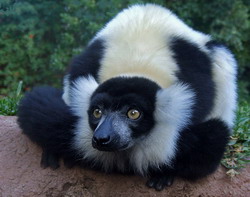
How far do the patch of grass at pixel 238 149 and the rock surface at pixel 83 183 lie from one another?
0.35ft

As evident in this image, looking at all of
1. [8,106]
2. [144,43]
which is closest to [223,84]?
[144,43]

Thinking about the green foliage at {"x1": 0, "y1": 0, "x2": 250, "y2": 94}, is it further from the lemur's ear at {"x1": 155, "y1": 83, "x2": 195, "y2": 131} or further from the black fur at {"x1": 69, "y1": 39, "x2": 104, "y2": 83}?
the lemur's ear at {"x1": 155, "y1": 83, "x2": 195, "y2": 131}

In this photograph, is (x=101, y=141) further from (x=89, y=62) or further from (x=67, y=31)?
(x=67, y=31)

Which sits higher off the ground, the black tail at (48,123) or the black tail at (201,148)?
the black tail at (201,148)

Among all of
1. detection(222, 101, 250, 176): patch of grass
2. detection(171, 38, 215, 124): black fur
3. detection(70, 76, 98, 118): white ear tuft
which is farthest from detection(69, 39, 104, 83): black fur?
detection(222, 101, 250, 176): patch of grass

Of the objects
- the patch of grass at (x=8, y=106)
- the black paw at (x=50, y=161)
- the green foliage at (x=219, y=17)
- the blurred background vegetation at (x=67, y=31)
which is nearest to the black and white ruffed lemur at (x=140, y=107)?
the black paw at (x=50, y=161)

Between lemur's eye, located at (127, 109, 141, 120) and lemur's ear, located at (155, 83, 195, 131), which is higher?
lemur's ear, located at (155, 83, 195, 131)

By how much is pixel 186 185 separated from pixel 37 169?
151 cm

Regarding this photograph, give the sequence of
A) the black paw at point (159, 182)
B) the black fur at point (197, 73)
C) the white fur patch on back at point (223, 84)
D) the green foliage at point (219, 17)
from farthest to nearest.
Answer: the green foliage at point (219, 17) → the white fur patch on back at point (223, 84) → the black fur at point (197, 73) → the black paw at point (159, 182)

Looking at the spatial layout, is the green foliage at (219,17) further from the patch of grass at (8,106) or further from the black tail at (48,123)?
the black tail at (48,123)

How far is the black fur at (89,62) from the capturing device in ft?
15.2

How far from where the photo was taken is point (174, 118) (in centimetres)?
390

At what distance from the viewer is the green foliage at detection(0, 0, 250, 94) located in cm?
884

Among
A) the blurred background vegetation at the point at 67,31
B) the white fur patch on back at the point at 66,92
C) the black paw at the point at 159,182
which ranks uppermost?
the black paw at the point at 159,182
